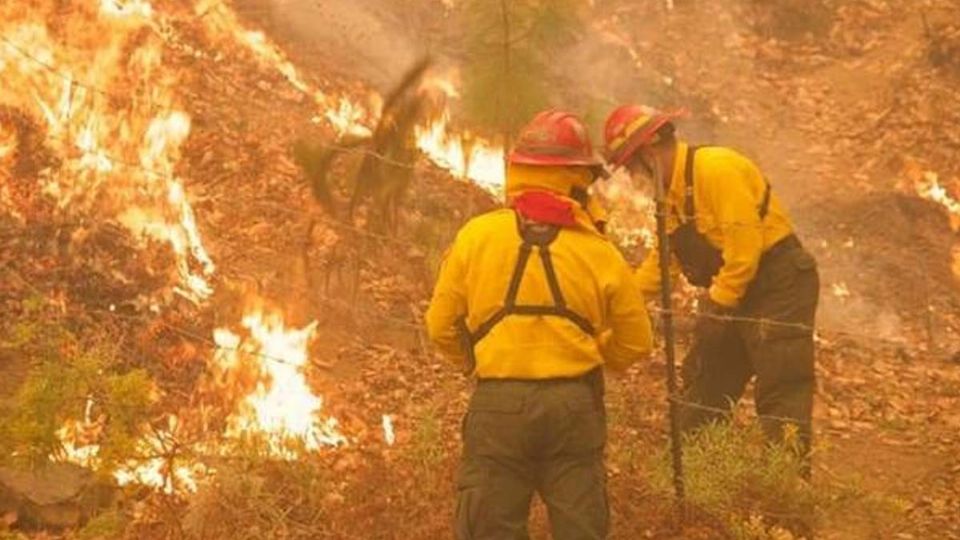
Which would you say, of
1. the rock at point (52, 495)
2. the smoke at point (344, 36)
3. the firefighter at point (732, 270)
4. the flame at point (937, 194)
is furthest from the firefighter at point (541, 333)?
the flame at point (937, 194)

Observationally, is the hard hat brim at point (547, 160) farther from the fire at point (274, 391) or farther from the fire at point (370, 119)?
the fire at point (370, 119)

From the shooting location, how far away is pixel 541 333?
4137 millimetres

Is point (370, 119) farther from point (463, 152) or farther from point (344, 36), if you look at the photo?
point (344, 36)

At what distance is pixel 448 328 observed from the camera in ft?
14.6

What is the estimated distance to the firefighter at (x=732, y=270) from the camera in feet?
17.9

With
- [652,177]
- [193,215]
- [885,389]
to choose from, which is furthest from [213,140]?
[885,389]

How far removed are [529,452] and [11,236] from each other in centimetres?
468

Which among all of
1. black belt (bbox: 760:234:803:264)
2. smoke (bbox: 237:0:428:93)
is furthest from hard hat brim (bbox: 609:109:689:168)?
smoke (bbox: 237:0:428:93)

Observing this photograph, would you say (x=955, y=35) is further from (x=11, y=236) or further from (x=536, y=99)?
(x=11, y=236)

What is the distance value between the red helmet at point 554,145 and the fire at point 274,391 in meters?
2.18

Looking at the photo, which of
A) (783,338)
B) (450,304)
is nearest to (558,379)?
(450,304)

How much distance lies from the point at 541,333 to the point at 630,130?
5.72 feet

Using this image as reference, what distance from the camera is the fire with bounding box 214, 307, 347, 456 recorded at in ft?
19.3

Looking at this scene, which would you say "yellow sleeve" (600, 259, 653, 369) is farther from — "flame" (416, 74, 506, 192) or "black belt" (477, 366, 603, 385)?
"flame" (416, 74, 506, 192)
